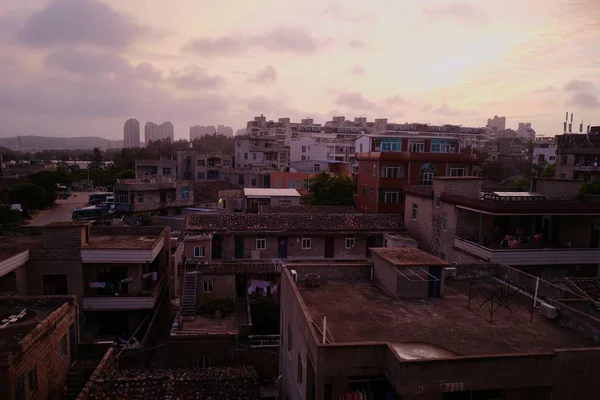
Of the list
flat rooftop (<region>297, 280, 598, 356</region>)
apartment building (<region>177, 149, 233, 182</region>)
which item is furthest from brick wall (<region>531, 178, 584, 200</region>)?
apartment building (<region>177, 149, 233, 182</region>)

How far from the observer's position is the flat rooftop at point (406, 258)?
40.3ft

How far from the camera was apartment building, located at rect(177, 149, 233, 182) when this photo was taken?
179 feet

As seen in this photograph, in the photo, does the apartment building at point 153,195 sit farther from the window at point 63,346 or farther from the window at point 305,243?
the window at point 63,346

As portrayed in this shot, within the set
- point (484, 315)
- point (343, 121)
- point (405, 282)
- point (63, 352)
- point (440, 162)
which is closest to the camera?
point (484, 315)

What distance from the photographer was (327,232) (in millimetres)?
24922

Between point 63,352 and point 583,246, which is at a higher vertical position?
point 583,246

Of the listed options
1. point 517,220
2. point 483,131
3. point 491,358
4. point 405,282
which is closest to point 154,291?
point 405,282

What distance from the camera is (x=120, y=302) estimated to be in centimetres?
1989

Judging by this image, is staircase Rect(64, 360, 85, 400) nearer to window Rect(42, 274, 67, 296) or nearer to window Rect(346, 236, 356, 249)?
window Rect(42, 274, 67, 296)

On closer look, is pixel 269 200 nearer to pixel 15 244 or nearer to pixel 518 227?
pixel 15 244

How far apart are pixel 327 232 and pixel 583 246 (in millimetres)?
13194

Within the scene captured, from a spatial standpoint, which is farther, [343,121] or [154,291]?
[343,121]

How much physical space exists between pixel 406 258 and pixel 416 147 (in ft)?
72.8

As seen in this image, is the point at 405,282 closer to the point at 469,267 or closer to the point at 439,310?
the point at 439,310
